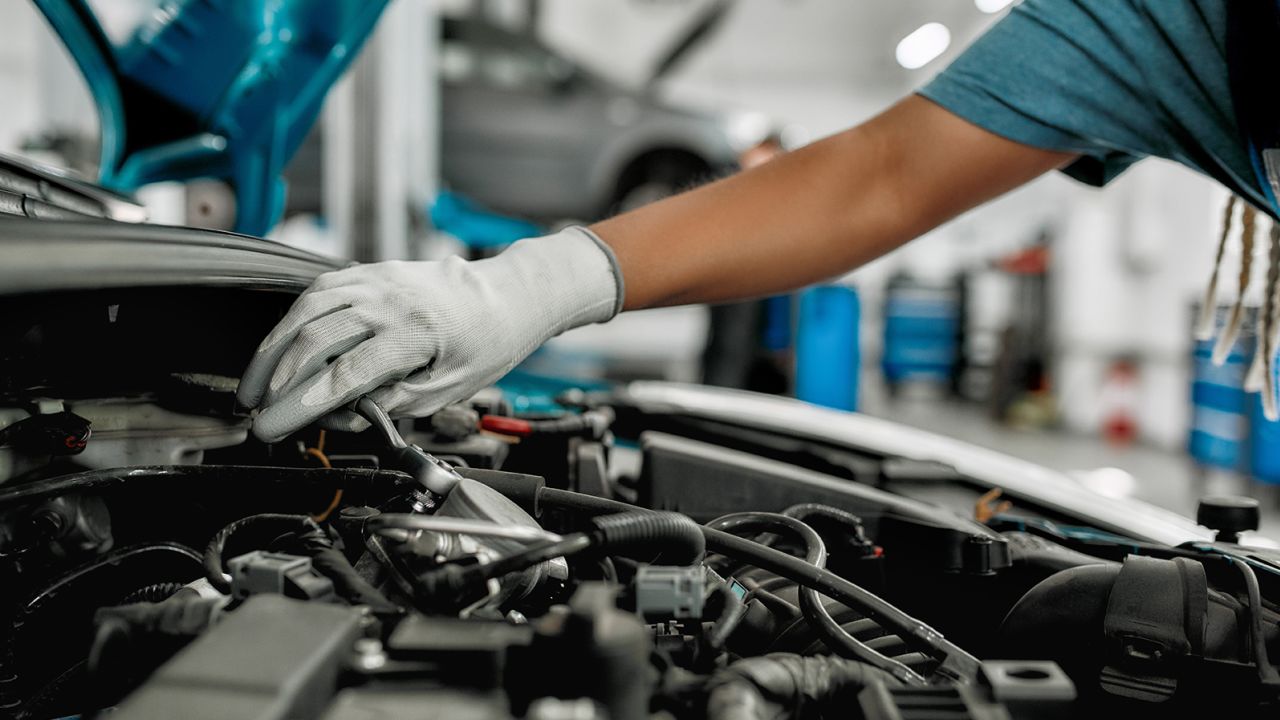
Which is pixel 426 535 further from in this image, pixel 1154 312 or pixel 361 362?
pixel 1154 312

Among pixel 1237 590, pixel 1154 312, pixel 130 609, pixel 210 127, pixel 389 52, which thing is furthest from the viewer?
pixel 1154 312

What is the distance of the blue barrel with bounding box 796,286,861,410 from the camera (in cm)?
477

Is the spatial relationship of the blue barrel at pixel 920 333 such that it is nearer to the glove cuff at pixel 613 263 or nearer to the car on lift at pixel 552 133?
the car on lift at pixel 552 133

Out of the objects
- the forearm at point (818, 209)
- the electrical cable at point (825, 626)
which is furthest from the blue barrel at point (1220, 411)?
the electrical cable at point (825, 626)

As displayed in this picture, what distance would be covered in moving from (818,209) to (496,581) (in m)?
0.61

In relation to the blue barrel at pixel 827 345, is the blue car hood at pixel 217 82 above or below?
above

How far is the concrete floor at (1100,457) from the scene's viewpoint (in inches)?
149

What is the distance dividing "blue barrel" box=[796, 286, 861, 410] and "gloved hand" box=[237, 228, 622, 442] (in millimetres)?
3971

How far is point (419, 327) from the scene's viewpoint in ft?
2.34

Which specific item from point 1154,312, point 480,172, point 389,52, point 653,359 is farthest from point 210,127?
point 1154,312

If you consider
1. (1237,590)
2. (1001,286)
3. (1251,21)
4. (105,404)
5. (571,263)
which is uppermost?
(1001,286)

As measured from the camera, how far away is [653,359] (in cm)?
579

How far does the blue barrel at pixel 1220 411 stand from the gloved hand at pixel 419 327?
3.65m

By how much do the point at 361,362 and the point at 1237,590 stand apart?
648mm
